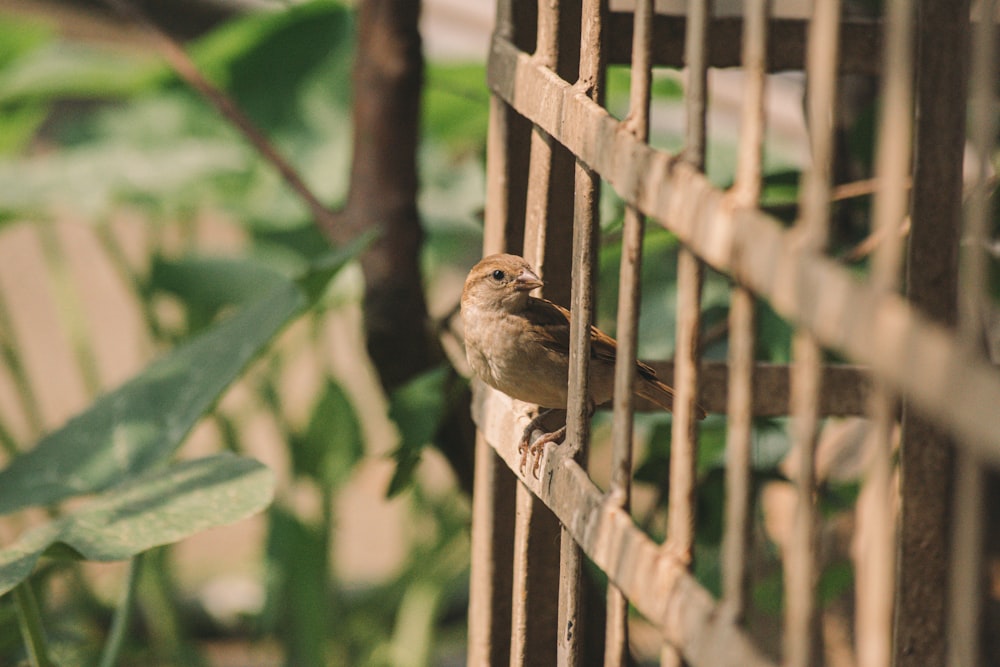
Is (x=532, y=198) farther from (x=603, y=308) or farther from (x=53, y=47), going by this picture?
(x=53, y=47)

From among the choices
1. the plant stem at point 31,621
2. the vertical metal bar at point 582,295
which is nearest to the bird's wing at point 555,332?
the vertical metal bar at point 582,295

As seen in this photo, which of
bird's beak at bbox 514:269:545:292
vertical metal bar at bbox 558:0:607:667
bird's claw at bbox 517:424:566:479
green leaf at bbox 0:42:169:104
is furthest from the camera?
green leaf at bbox 0:42:169:104

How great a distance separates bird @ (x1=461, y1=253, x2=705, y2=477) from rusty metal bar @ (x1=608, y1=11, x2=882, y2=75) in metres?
0.39

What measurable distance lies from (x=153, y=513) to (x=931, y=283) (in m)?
1.05

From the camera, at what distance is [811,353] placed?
2.67 ft

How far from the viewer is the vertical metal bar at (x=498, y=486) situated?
1820mm

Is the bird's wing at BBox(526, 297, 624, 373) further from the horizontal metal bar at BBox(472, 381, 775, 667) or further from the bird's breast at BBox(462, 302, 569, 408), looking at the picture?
the horizontal metal bar at BBox(472, 381, 775, 667)

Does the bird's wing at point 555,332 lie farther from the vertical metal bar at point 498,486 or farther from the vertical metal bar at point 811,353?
the vertical metal bar at point 811,353

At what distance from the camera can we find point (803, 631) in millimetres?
830

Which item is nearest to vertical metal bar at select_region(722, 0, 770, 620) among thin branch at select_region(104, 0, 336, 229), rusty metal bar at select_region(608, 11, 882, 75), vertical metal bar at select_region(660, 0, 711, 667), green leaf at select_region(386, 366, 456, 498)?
vertical metal bar at select_region(660, 0, 711, 667)

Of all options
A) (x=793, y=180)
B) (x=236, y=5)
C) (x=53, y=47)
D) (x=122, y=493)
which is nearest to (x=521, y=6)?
(x=793, y=180)

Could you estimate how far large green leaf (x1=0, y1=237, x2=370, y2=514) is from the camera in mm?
2090

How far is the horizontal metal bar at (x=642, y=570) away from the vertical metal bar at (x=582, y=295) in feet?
0.19

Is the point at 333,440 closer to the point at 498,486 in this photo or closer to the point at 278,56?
the point at 278,56
